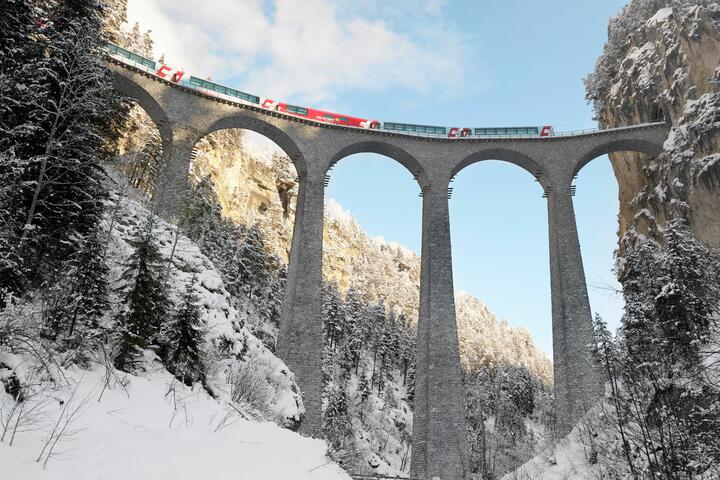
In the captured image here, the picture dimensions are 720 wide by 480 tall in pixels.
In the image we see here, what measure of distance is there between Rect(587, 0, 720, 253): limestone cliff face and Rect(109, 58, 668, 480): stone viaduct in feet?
8.25

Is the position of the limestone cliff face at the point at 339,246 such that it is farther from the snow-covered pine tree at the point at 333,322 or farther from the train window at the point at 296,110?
the train window at the point at 296,110

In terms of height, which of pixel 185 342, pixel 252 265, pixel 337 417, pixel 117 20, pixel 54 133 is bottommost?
pixel 337 417

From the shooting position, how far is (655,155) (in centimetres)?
3459

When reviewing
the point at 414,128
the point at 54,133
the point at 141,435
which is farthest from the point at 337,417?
the point at 141,435

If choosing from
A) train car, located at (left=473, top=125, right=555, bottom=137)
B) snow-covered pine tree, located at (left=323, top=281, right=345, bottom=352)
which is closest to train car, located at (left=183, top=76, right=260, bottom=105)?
train car, located at (left=473, top=125, right=555, bottom=137)

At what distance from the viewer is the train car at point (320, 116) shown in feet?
112

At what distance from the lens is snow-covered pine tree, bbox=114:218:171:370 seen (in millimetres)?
11836

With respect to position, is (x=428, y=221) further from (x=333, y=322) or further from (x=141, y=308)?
(x=333, y=322)

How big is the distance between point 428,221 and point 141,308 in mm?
23930

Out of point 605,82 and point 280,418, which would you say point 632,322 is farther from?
point 605,82

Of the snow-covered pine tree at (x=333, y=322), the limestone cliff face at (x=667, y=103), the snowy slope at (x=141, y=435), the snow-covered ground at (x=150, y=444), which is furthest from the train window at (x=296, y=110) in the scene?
the snow-covered pine tree at (x=333, y=322)

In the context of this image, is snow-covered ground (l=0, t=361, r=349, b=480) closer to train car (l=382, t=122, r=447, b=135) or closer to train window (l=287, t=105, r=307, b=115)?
train window (l=287, t=105, r=307, b=115)

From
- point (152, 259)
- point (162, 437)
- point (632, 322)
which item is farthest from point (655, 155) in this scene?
point (162, 437)

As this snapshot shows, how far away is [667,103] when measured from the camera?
33.7 meters
